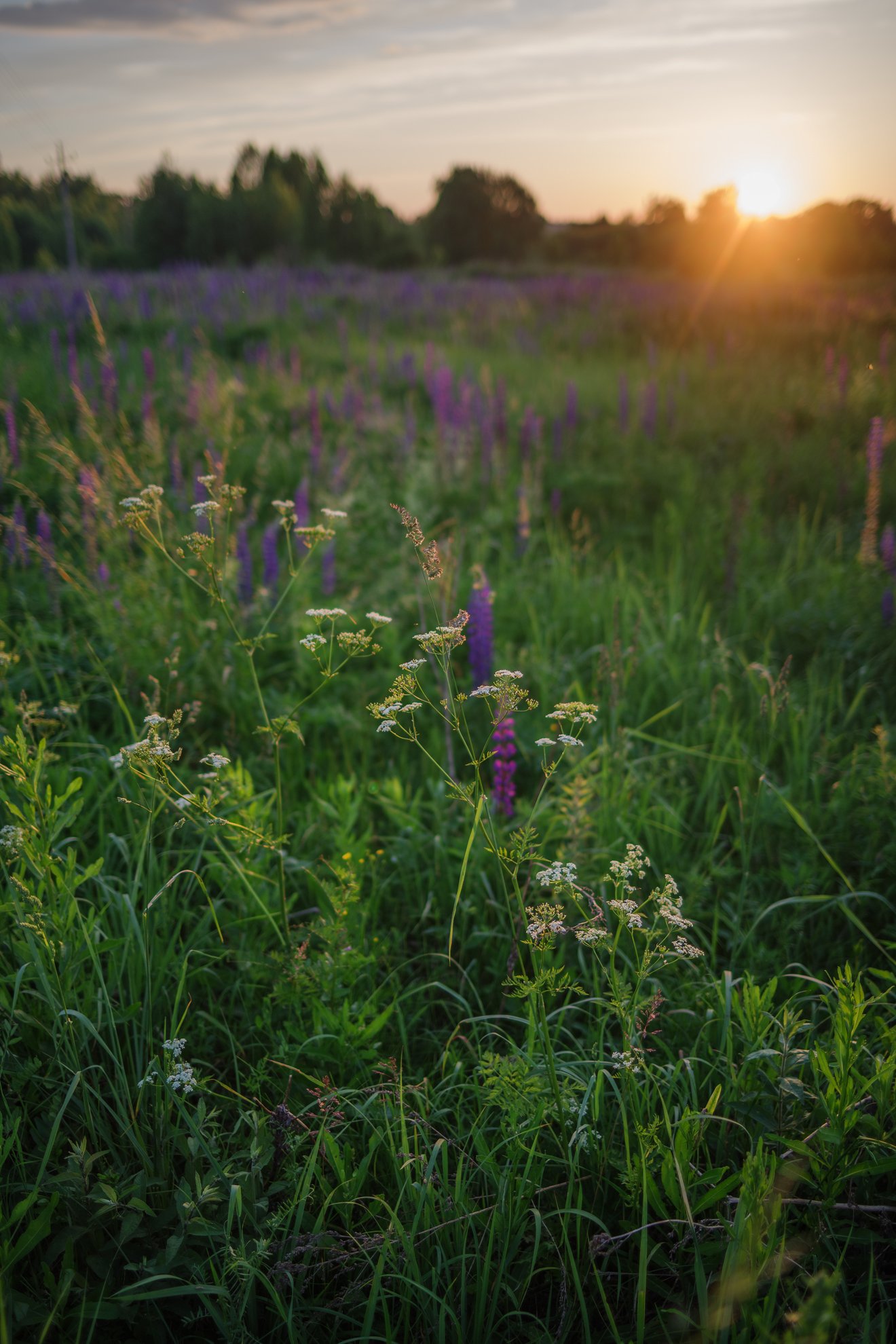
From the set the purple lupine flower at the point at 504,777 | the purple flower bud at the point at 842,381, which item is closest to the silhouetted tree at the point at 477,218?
the purple flower bud at the point at 842,381

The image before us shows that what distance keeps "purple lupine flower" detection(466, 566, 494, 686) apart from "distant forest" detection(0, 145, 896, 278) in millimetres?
11110

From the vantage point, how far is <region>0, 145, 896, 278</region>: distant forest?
13.5 meters

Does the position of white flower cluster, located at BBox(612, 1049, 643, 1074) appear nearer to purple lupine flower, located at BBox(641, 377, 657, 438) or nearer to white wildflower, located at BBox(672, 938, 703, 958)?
white wildflower, located at BBox(672, 938, 703, 958)

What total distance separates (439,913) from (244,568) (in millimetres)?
1866

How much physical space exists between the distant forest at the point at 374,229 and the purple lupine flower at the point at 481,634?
1111cm

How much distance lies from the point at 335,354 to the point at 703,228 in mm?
17517

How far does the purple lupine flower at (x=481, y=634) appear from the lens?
2910 millimetres

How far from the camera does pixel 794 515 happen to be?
551cm

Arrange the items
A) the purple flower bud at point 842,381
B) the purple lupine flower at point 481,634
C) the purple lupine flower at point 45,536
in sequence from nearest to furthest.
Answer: the purple lupine flower at point 481,634 → the purple lupine flower at point 45,536 → the purple flower bud at point 842,381

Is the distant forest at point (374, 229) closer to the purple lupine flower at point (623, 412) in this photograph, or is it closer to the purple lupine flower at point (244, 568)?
the purple lupine flower at point (623, 412)

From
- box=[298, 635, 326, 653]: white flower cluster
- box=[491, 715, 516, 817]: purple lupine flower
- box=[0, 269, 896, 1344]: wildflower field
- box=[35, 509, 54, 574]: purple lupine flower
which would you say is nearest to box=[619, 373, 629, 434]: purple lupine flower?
box=[0, 269, 896, 1344]: wildflower field

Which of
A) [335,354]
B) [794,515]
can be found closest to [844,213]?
[335,354]

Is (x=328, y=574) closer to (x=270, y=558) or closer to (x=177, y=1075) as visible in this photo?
(x=270, y=558)

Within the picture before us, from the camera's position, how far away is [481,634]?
116 inches
